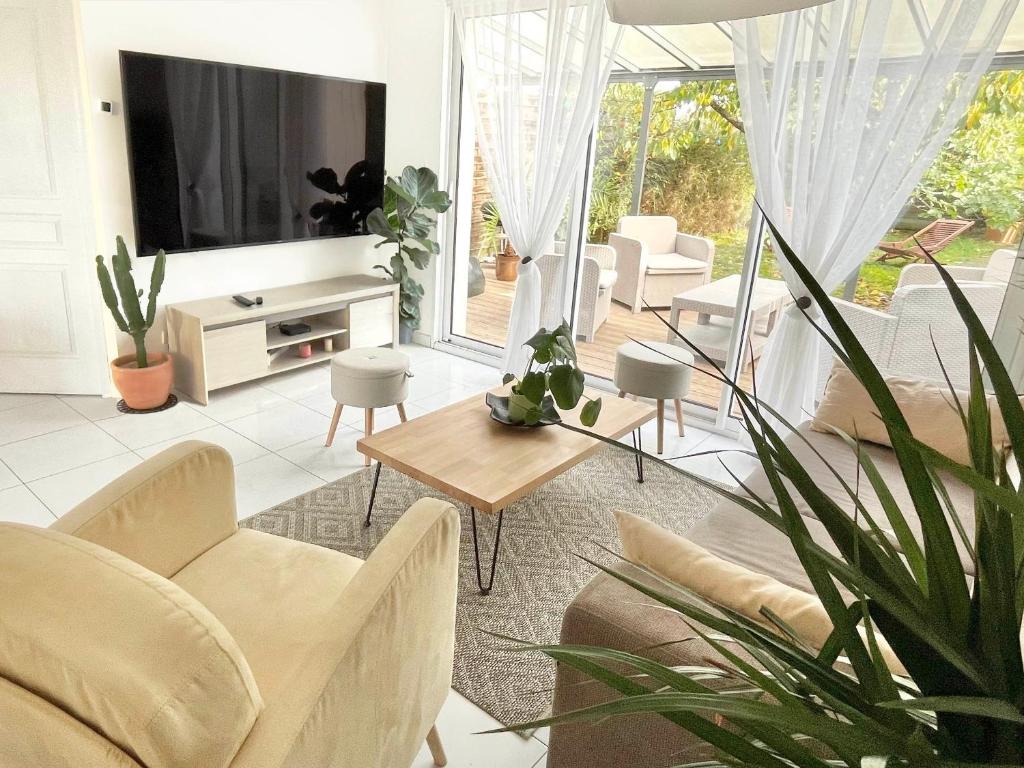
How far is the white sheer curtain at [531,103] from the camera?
12.6 feet

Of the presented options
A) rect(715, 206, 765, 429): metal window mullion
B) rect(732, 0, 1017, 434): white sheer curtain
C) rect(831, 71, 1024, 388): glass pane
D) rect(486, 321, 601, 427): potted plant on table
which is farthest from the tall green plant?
rect(715, 206, 765, 429): metal window mullion

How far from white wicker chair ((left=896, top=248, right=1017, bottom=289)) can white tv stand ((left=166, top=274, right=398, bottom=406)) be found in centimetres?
307

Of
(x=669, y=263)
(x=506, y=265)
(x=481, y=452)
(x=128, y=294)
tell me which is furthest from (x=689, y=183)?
(x=128, y=294)

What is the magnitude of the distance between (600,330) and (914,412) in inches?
106

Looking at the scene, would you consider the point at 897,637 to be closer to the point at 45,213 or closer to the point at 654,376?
the point at 654,376

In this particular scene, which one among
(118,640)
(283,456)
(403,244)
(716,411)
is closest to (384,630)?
(118,640)

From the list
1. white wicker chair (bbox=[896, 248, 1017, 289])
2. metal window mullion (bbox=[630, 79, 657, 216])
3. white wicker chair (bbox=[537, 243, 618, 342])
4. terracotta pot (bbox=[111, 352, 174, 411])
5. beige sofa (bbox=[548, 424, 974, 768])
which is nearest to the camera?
beige sofa (bbox=[548, 424, 974, 768])

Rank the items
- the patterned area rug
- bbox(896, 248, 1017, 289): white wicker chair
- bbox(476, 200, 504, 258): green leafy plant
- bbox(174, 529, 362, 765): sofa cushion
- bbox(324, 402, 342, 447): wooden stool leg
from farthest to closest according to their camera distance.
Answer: bbox(476, 200, 504, 258): green leafy plant
bbox(324, 402, 342, 447): wooden stool leg
bbox(896, 248, 1017, 289): white wicker chair
the patterned area rug
bbox(174, 529, 362, 765): sofa cushion

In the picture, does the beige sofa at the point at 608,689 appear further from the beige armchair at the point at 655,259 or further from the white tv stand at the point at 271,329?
the beige armchair at the point at 655,259

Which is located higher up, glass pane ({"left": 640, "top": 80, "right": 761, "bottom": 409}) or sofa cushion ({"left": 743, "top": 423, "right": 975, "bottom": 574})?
glass pane ({"left": 640, "top": 80, "right": 761, "bottom": 409})

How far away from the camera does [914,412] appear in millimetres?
2637

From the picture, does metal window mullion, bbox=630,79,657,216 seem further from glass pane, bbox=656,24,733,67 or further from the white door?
the white door

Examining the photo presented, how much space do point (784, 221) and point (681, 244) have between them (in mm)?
1573

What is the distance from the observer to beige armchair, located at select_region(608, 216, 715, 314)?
467 centimetres
